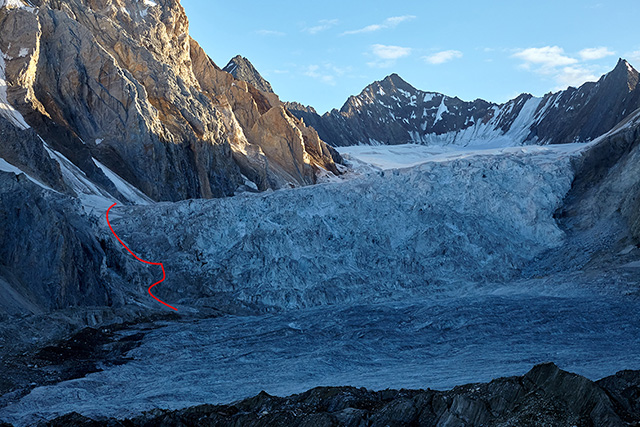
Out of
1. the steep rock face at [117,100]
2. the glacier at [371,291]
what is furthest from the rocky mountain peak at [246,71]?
the glacier at [371,291]

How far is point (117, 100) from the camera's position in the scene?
160 feet

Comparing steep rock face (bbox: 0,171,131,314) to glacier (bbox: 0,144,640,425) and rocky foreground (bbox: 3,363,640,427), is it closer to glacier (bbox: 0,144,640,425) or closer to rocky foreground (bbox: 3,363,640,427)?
glacier (bbox: 0,144,640,425)

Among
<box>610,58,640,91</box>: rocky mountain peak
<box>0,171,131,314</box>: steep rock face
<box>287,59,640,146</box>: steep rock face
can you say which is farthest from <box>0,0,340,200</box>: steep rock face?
<box>287,59,640,146</box>: steep rock face

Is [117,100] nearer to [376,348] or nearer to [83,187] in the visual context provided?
[83,187]

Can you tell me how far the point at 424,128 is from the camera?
5920 inches

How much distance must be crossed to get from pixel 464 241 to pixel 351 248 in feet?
18.4

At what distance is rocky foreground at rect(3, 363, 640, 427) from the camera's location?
995 cm

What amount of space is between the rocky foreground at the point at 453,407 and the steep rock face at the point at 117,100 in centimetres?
3165

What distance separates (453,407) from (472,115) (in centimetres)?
14522

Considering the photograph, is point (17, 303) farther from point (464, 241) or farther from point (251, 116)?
point (251, 116)

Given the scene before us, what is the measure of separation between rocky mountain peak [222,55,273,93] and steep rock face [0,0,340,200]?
1944 inches

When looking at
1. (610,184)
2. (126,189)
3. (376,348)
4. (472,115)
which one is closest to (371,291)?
(376,348)

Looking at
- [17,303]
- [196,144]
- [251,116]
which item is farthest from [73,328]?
[251,116]

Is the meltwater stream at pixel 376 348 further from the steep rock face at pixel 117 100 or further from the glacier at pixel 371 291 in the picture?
the steep rock face at pixel 117 100
